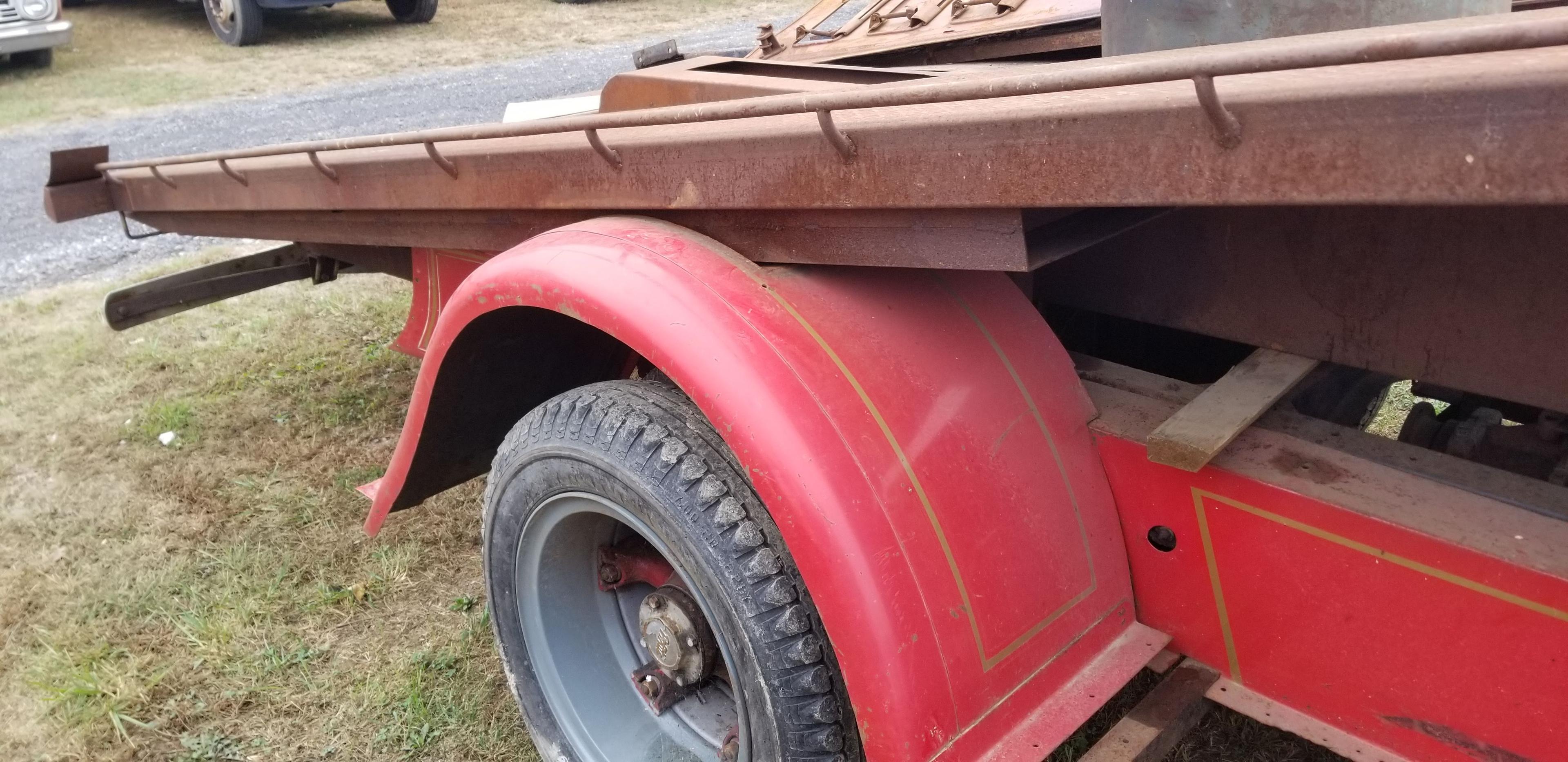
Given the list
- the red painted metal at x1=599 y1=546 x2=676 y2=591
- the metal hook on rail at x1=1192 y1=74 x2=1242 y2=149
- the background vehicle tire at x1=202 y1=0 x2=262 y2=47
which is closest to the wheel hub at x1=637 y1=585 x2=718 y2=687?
the red painted metal at x1=599 y1=546 x2=676 y2=591

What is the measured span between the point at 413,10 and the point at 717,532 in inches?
535

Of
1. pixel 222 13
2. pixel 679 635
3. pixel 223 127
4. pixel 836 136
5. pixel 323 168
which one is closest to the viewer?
pixel 836 136

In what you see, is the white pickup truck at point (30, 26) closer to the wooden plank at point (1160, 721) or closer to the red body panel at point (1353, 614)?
the red body panel at point (1353, 614)

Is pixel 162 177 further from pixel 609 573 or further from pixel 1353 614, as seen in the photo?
pixel 1353 614

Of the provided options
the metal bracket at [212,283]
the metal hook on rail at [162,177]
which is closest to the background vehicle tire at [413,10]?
the metal bracket at [212,283]

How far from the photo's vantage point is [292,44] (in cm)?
1180

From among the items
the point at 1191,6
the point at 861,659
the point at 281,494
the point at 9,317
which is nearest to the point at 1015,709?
the point at 861,659

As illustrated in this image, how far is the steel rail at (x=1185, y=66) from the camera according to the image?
34.0 inches

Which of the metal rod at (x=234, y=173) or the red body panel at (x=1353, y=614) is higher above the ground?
the metal rod at (x=234, y=173)

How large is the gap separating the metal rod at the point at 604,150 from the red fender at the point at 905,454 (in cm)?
10

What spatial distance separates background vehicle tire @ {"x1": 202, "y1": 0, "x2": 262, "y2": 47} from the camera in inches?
445

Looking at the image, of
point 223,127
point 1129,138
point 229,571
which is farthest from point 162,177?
point 223,127

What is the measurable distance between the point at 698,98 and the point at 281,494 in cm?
216

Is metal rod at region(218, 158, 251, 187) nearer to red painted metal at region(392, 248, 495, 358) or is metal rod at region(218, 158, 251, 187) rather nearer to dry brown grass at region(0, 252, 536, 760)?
red painted metal at region(392, 248, 495, 358)
